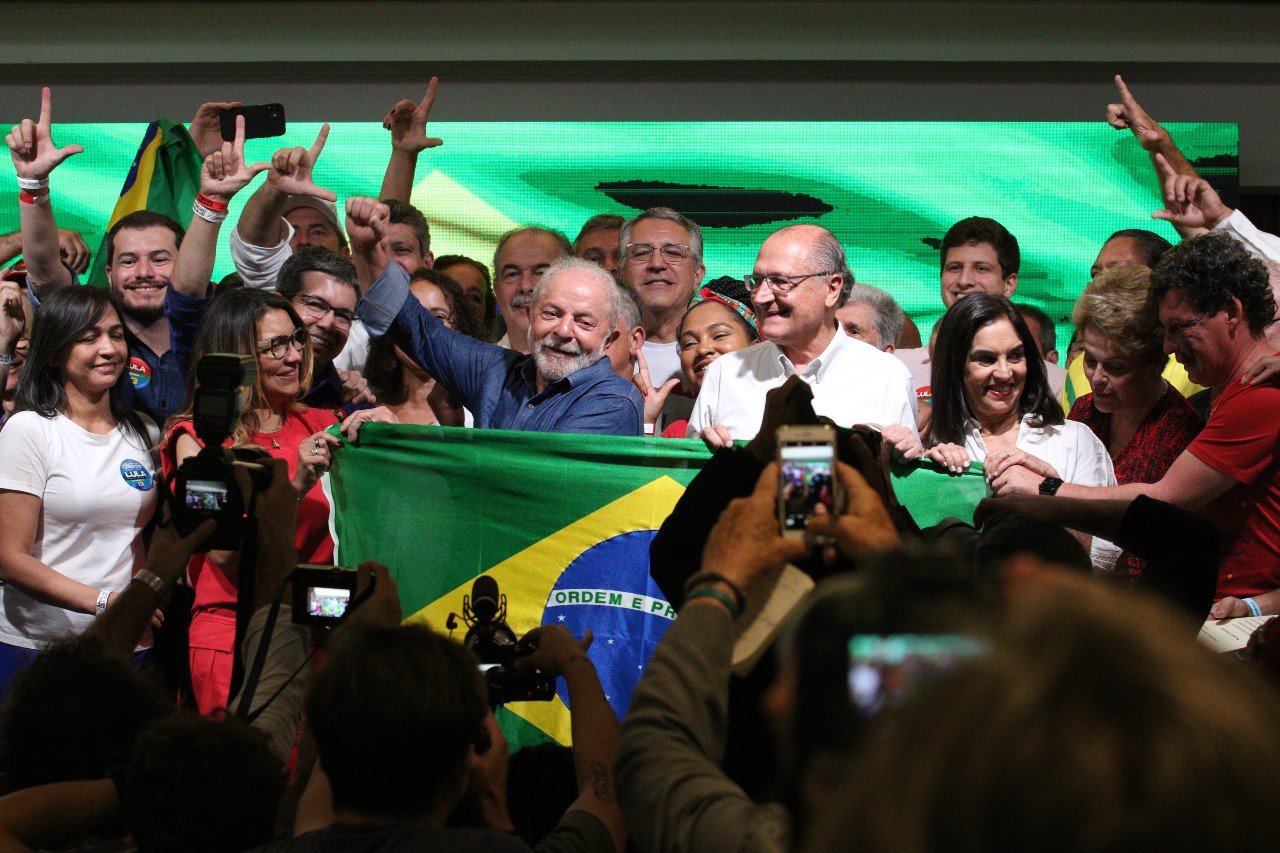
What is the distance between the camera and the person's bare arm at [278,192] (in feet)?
14.5

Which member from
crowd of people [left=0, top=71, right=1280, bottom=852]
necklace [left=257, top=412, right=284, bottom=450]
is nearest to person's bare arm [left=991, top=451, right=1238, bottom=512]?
crowd of people [left=0, top=71, right=1280, bottom=852]

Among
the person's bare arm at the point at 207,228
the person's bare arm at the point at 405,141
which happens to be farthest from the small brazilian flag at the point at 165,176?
the person's bare arm at the point at 207,228

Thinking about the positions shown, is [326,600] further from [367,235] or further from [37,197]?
[37,197]

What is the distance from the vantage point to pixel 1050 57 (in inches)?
279

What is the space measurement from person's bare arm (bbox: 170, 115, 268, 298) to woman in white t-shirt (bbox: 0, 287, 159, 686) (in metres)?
0.46

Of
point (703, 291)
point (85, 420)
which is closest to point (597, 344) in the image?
point (703, 291)

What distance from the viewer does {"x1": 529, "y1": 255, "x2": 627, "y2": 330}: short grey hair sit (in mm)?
4133

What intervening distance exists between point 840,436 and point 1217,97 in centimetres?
608

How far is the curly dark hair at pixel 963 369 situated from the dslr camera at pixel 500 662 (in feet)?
5.79

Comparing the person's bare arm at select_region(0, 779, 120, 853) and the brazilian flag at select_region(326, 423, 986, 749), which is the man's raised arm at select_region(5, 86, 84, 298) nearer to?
the brazilian flag at select_region(326, 423, 986, 749)

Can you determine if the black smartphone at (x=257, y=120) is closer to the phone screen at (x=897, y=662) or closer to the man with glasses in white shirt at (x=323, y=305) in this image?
the man with glasses in white shirt at (x=323, y=305)

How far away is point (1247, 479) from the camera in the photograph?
3262mm

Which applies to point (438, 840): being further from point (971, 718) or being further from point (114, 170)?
point (114, 170)

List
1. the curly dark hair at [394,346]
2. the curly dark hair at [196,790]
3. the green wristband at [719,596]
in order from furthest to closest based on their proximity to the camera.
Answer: the curly dark hair at [394,346]
the curly dark hair at [196,790]
the green wristband at [719,596]
